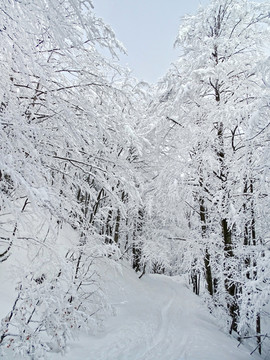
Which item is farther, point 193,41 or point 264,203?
point 193,41

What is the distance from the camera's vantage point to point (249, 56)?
284 inches

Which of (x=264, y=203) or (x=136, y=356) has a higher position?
(x=264, y=203)

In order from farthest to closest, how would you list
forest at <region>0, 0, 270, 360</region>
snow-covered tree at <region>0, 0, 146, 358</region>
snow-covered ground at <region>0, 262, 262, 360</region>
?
snow-covered ground at <region>0, 262, 262, 360</region>, forest at <region>0, 0, 270, 360</region>, snow-covered tree at <region>0, 0, 146, 358</region>

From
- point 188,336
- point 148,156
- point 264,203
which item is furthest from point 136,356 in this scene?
point 148,156

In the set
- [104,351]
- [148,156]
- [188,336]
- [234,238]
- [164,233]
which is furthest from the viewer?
[164,233]

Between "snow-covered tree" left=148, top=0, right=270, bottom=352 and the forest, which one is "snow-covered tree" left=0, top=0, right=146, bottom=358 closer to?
the forest

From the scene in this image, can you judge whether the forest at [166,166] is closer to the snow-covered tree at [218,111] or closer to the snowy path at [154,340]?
the snow-covered tree at [218,111]

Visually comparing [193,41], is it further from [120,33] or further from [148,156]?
[148,156]

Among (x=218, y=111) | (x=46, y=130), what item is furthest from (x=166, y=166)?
(x=46, y=130)

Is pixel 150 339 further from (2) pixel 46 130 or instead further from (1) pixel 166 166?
(2) pixel 46 130

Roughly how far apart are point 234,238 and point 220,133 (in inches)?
151

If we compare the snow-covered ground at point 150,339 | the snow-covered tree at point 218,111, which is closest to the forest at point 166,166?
the snow-covered tree at point 218,111

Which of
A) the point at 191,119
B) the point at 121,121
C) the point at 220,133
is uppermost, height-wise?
the point at 191,119

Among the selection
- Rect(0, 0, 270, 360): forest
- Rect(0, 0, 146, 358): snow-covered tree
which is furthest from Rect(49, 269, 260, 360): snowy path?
Rect(0, 0, 146, 358): snow-covered tree
